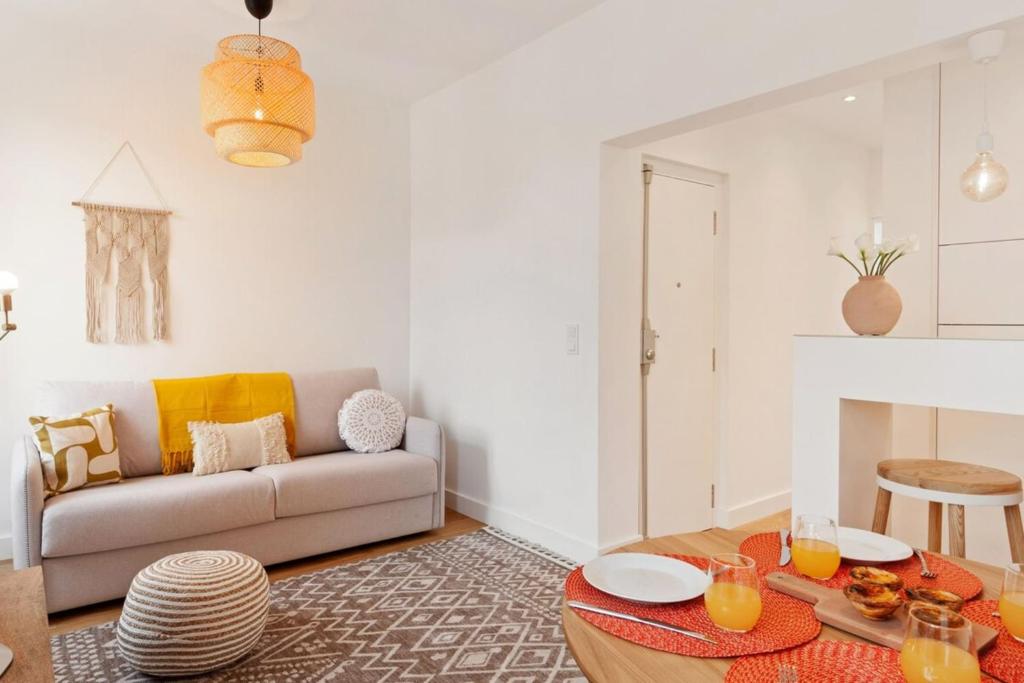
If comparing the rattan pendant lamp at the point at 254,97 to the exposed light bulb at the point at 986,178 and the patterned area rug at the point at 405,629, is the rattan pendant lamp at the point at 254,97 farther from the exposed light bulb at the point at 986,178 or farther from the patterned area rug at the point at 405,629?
the exposed light bulb at the point at 986,178

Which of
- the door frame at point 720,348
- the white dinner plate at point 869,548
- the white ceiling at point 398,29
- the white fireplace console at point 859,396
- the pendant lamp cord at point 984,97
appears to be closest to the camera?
the white dinner plate at point 869,548

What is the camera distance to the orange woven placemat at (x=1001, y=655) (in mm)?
916

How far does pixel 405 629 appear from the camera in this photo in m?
2.51

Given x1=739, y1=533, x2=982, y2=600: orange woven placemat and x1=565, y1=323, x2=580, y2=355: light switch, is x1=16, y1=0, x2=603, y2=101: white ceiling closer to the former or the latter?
x1=565, y1=323, x2=580, y2=355: light switch

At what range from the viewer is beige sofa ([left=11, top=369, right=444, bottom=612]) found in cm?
259

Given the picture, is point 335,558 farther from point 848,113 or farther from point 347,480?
Answer: point 848,113

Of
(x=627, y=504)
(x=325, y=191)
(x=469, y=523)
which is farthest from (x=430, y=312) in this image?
(x=627, y=504)

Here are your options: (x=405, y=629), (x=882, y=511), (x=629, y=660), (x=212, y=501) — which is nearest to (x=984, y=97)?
(x=882, y=511)

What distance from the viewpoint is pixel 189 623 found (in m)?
2.11

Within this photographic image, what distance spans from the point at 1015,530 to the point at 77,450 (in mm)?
3573

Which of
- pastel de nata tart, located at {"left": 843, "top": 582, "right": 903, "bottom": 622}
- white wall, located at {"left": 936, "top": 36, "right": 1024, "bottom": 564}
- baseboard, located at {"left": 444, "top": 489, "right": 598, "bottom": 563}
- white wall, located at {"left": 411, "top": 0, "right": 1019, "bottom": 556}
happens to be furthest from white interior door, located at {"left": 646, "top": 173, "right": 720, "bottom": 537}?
pastel de nata tart, located at {"left": 843, "top": 582, "right": 903, "bottom": 622}

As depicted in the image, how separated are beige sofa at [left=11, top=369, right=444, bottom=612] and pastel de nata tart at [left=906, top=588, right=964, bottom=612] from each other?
8.75 feet

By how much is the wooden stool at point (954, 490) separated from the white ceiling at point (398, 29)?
7.83 feet

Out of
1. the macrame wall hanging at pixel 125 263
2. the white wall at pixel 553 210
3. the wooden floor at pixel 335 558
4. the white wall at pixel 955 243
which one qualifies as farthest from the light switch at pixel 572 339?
the macrame wall hanging at pixel 125 263
